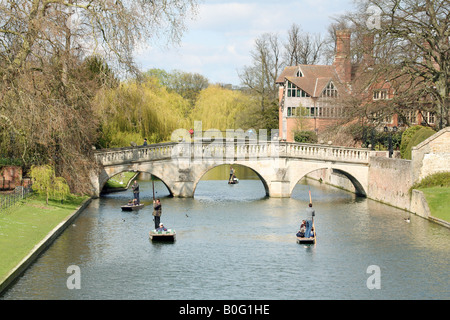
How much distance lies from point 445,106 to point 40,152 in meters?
27.3

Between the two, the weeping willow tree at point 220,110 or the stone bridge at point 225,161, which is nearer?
the stone bridge at point 225,161

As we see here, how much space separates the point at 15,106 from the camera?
33094 mm

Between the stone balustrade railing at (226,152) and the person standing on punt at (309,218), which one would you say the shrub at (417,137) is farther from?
the person standing on punt at (309,218)

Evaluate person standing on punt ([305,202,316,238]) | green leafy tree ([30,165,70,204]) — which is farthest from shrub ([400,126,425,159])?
green leafy tree ([30,165,70,204])

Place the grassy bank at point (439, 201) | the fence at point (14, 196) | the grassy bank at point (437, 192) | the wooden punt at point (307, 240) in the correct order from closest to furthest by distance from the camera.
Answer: the wooden punt at point (307, 240), the fence at point (14, 196), the grassy bank at point (439, 201), the grassy bank at point (437, 192)

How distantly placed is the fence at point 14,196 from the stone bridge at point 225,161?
8.97 m

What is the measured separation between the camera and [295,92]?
80438 mm

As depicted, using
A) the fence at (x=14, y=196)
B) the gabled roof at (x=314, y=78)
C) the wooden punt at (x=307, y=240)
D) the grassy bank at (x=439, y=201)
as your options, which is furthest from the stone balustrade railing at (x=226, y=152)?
the gabled roof at (x=314, y=78)

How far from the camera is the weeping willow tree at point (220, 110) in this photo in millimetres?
85938

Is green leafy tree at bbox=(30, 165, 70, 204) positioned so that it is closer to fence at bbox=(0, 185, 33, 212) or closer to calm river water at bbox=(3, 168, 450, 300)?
fence at bbox=(0, 185, 33, 212)

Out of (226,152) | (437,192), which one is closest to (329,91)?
(226,152)

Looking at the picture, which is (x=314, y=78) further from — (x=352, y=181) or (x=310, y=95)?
(x=352, y=181)

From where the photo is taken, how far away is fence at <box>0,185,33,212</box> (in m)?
31.5
